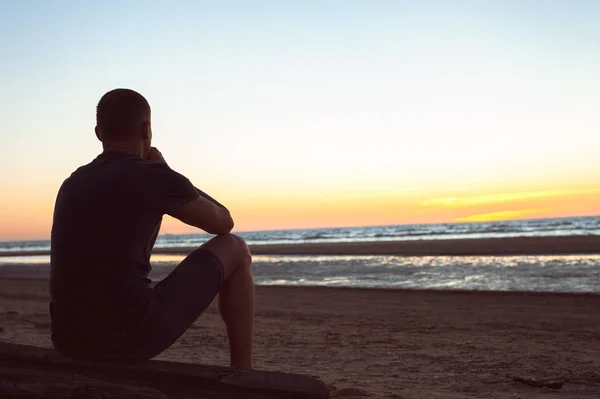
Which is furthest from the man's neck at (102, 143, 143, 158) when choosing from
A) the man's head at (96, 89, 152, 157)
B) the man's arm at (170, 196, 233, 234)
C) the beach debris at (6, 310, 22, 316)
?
the beach debris at (6, 310, 22, 316)

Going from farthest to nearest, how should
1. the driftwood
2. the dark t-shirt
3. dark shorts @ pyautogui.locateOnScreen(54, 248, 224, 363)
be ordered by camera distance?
dark shorts @ pyautogui.locateOnScreen(54, 248, 224, 363)
the dark t-shirt
the driftwood

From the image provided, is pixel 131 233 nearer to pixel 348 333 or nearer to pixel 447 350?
pixel 447 350

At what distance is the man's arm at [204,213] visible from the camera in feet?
8.61

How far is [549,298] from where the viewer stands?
33.1 feet

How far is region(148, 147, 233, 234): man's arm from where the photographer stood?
262 cm

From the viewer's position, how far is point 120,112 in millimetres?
2596

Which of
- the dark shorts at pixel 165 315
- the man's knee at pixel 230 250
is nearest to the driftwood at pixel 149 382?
the dark shorts at pixel 165 315

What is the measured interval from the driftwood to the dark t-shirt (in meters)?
0.15

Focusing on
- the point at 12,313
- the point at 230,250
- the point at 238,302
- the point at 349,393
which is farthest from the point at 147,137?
the point at 12,313

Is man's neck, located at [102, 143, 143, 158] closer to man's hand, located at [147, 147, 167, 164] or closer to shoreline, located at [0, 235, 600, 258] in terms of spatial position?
man's hand, located at [147, 147, 167, 164]

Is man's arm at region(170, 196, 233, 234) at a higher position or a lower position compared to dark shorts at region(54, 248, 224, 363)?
higher

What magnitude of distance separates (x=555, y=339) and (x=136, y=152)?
5417mm

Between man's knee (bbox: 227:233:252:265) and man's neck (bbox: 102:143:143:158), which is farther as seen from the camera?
man's knee (bbox: 227:233:252:265)

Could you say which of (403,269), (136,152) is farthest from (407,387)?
(403,269)
